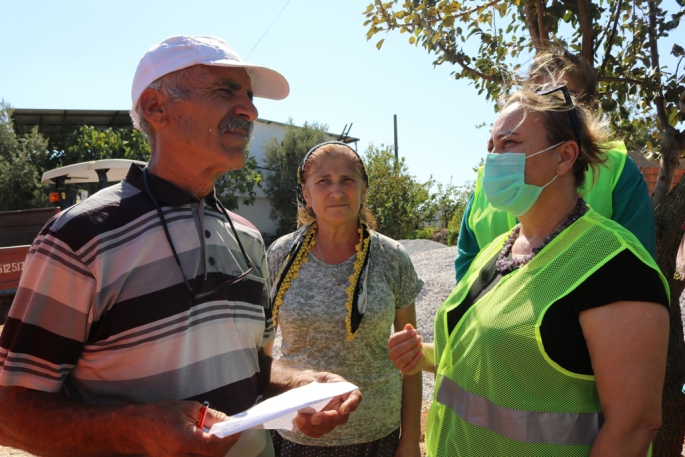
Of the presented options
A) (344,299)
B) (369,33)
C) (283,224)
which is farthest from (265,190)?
(344,299)

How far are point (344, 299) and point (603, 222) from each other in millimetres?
1358

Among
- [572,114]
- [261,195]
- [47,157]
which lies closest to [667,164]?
[572,114]

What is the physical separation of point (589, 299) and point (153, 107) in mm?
1520

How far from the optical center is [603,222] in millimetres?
1816

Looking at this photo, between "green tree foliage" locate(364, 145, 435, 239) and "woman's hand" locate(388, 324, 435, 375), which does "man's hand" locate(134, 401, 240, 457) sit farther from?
"green tree foliage" locate(364, 145, 435, 239)

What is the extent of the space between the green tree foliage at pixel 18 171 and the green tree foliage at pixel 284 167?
9843 mm

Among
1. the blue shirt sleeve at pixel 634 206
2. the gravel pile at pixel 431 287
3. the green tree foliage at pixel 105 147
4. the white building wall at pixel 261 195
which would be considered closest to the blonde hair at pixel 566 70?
the blue shirt sleeve at pixel 634 206

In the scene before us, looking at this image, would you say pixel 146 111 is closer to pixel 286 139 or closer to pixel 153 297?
pixel 153 297

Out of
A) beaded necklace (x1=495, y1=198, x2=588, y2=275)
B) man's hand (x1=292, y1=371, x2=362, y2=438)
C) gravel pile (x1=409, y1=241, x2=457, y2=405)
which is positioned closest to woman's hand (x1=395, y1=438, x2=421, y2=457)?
man's hand (x1=292, y1=371, x2=362, y2=438)

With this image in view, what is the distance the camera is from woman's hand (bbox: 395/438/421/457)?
106 inches

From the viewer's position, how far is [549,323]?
5.50 feet

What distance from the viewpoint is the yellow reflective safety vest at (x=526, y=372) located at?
1678 millimetres

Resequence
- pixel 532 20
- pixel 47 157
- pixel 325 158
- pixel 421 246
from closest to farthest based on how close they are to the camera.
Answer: pixel 325 158 → pixel 532 20 → pixel 421 246 → pixel 47 157

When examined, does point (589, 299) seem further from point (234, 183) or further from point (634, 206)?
point (234, 183)
